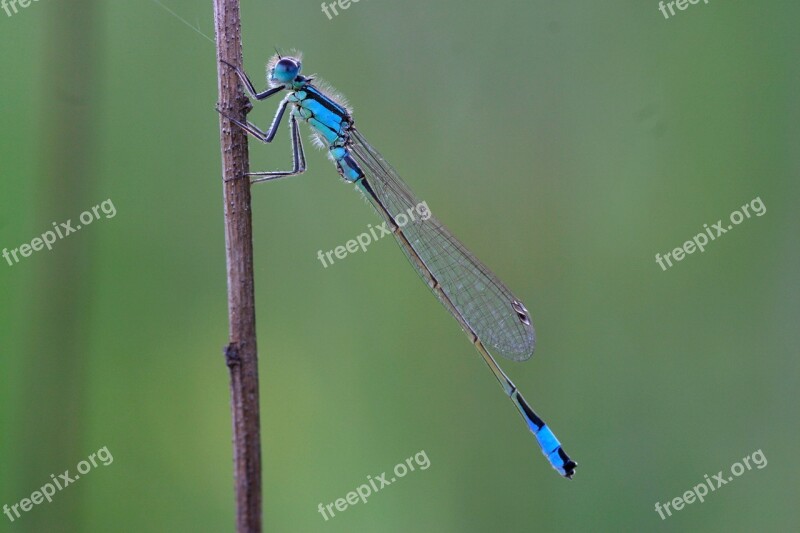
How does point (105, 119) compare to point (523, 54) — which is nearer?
point (105, 119)

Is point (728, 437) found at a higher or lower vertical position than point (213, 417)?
lower

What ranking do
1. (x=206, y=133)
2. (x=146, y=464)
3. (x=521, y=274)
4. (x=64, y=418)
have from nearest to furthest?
(x=64, y=418) → (x=146, y=464) → (x=206, y=133) → (x=521, y=274)

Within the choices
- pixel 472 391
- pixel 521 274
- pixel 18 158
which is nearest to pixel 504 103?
pixel 521 274

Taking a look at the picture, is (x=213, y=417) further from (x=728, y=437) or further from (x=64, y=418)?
(x=728, y=437)
